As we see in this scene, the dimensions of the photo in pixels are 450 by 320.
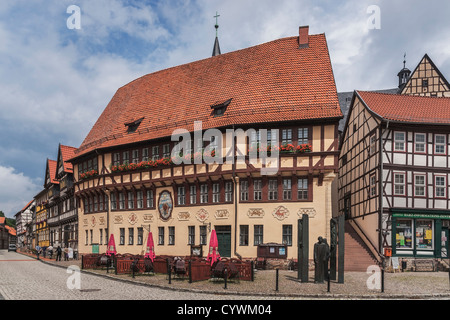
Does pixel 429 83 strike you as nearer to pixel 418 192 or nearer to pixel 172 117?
pixel 418 192

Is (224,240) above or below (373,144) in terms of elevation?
below

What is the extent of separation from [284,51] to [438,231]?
14.2 metres

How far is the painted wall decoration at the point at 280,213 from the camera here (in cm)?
2612

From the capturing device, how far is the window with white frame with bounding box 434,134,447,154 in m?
26.4

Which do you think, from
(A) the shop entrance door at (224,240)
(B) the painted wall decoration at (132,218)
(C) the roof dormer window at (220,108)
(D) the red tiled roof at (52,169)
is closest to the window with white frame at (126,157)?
(B) the painted wall decoration at (132,218)

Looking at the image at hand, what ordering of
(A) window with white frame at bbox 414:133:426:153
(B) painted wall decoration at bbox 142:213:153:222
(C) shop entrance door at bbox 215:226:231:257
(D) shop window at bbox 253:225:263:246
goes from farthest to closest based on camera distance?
(B) painted wall decoration at bbox 142:213:153:222 → (C) shop entrance door at bbox 215:226:231:257 → (D) shop window at bbox 253:225:263:246 → (A) window with white frame at bbox 414:133:426:153

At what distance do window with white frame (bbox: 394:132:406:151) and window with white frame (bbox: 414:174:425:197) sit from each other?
1.71m

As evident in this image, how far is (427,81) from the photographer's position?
4034cm

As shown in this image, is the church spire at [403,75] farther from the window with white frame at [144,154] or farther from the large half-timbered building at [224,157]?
the window with white frame at [144,154]

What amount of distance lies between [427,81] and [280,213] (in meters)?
21.9

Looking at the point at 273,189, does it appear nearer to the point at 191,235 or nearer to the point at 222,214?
the point at 222,214

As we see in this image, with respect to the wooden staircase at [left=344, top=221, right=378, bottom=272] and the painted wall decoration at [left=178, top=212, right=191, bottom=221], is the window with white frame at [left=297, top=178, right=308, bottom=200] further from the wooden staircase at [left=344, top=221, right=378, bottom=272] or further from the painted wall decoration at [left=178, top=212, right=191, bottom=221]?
the painted wall decoration at [left=178, top=212, right=191, bottom=221]

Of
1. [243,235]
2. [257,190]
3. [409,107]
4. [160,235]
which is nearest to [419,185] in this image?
[409,107]

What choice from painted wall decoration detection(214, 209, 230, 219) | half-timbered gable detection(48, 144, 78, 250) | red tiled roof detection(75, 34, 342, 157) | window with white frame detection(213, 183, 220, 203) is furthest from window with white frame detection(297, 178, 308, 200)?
half-timbered gable detection(48, 144, 78, 250)
